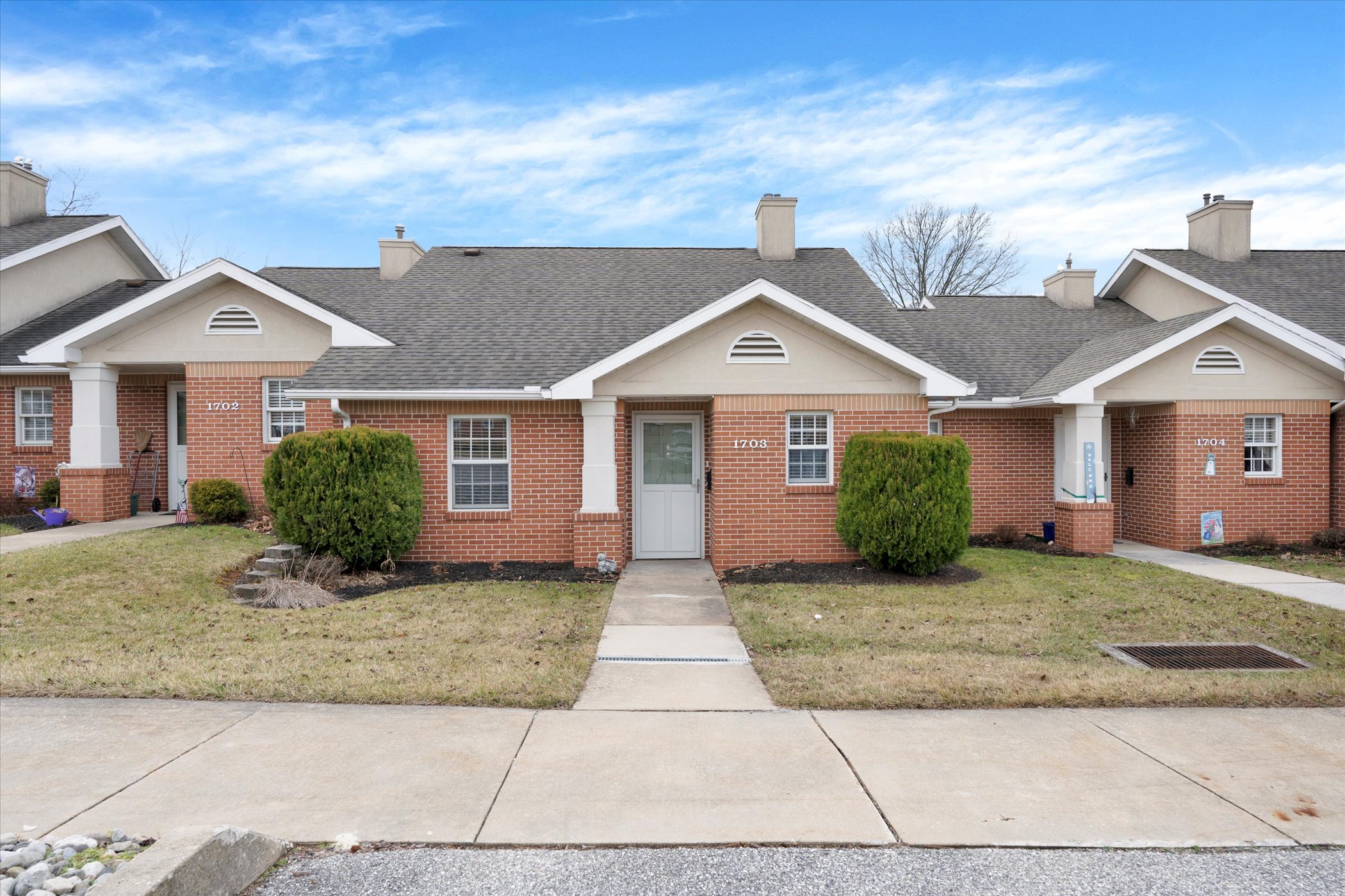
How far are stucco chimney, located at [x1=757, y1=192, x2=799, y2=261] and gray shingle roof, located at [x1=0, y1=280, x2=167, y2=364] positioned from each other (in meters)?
12.6

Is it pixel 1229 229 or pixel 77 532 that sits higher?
pixel 1229 229

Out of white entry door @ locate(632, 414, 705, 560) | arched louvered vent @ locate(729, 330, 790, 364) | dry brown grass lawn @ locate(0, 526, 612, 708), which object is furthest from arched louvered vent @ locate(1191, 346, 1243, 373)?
dry brown grass lawn @ locate(0, 526, 612, 708)

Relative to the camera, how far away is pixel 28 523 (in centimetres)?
1565

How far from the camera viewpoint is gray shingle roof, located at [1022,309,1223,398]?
1458 cm

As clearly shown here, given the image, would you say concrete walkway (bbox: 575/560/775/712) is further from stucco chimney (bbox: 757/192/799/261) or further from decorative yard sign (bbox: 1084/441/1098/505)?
stucco chimney (bbox: 757/192/799/261)

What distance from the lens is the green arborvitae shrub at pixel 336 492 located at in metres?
11.5

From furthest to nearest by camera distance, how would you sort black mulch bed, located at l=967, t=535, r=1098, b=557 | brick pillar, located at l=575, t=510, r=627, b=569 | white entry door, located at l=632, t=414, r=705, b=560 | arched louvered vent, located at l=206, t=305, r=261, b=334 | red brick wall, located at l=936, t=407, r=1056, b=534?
red brick wall, located at l=936, t=407, r=1056, b=534, arched louvered vent, located at l=206, t=305, r=261, b=334, black mulch bed, located at l=967, t=535, r=1098, b=557, white entry door, located at l=632, t=414, r=705, b=560, brick pillar, located at l=575, t=510, r=627, b=569

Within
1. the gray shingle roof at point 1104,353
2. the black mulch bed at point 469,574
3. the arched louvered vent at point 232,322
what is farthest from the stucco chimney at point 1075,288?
the arched louvered vent at point 232,322

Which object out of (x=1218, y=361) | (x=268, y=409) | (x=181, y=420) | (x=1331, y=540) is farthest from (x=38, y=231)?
(x=1331, y=540)

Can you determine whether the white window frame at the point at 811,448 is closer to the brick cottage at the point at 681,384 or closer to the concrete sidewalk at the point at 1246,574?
the brick cottage at the point at 681,384

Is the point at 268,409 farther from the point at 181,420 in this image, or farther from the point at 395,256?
the point at 395,256

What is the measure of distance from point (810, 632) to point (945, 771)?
3.53m

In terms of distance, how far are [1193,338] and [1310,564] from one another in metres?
4.03

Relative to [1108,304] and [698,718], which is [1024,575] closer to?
[698,718]
